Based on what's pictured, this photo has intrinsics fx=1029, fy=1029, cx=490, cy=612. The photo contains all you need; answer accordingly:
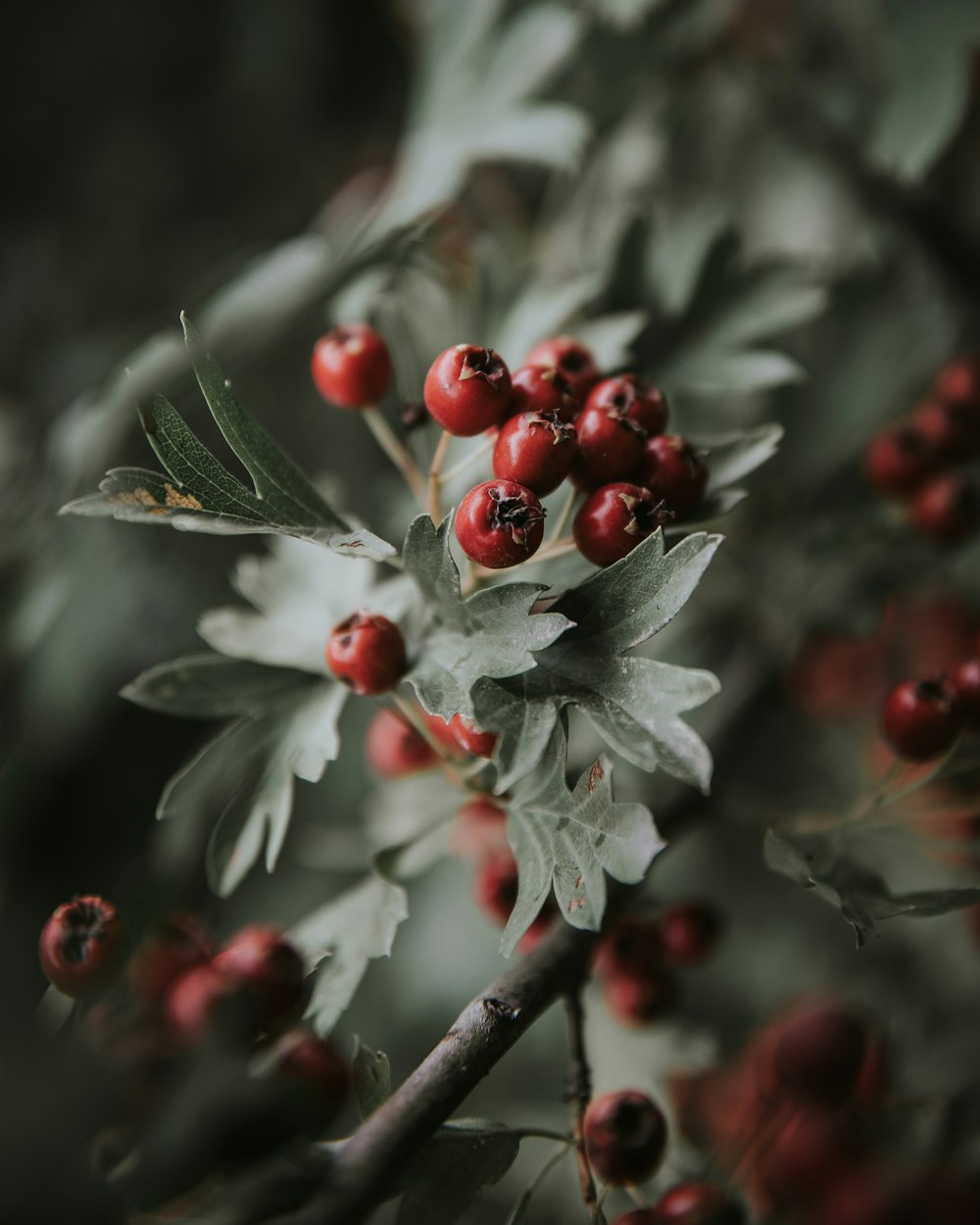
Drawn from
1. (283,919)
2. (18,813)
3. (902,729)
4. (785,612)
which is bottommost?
(283,919)

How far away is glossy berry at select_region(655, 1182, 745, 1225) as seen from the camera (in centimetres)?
64

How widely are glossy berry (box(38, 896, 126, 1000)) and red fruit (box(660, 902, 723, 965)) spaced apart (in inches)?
16.8

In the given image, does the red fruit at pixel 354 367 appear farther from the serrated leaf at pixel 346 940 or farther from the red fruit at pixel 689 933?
the red fruit at pixel 689 933

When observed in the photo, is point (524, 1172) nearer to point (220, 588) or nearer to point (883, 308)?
point (220, 588)

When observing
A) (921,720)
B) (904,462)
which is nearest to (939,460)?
(904,462)

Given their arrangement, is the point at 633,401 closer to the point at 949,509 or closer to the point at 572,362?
the point at 572,362

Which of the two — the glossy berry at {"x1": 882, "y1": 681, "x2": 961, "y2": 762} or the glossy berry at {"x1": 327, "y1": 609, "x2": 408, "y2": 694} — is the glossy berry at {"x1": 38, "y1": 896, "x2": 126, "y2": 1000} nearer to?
the glossy berry at {"x1": 327, "y1": 609, "x2": 408, "y2": 694}

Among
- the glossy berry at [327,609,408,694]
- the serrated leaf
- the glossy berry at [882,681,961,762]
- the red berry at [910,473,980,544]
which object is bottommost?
the red berry at [910,473,980,544]

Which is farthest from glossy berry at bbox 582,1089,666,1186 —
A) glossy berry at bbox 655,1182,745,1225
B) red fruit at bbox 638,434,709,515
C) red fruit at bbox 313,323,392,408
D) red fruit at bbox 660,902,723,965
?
red fruit at bbox 313,323,392,408

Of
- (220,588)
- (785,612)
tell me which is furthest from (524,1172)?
(220,588)

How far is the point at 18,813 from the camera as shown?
1143 mm

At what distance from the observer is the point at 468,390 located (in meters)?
0.59

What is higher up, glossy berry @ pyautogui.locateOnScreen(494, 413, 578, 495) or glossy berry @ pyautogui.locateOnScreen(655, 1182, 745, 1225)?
glossy berry @ pyautogui.locateOnScreen(494, 413, 578, 495)

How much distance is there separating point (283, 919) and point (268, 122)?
1.23m
